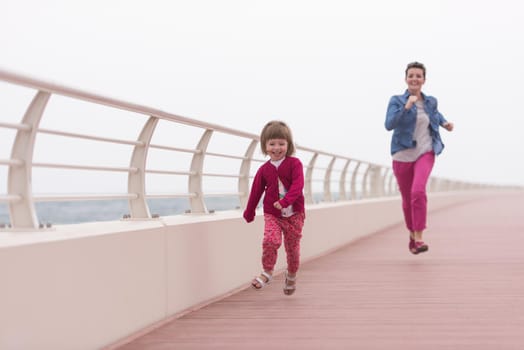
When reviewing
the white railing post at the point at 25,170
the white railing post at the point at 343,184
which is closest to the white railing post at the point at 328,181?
the white railing post at the point at 343,184

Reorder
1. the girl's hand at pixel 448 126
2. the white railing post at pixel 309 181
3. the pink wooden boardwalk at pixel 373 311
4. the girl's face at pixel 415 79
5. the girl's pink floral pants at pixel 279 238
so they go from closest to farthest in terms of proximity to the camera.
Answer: the pink wooden boardwalk at pixel 373 311, the girl's pink floral pants at pixel 279 238, the girl's hand at pixel 448 126, the girl's face at pixel 415 79, the white railing post at pixel 309 181

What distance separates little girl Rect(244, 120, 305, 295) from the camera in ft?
21.5

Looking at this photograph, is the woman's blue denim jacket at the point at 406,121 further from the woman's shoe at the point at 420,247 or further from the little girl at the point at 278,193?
the little girl at the point at 278,193

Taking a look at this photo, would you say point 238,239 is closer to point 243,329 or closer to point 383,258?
point 243,329

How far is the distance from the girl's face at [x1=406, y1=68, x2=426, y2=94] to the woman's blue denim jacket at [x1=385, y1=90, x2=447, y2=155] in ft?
0.31

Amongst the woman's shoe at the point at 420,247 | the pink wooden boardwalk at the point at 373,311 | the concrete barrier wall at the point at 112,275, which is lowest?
the pink wooden boardwalk at the point at 373,311

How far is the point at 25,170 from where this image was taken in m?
4.14

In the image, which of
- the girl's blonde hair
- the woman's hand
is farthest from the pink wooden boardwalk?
the woman's hand

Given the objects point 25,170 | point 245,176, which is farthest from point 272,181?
point 25,170

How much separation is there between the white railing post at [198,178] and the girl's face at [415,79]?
3.24m

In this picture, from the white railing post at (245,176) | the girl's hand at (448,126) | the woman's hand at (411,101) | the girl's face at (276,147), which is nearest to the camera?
the girl's face at (276,147)

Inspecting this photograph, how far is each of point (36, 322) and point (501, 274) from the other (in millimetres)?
5501

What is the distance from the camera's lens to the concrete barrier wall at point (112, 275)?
12.3 ft

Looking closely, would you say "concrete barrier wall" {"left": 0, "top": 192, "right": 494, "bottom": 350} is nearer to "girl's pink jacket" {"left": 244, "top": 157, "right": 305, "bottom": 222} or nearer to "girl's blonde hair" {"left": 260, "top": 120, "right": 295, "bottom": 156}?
"girl's pink jacket" {"left": 244, "top": 157, "right": 305, "bottom": 222}
